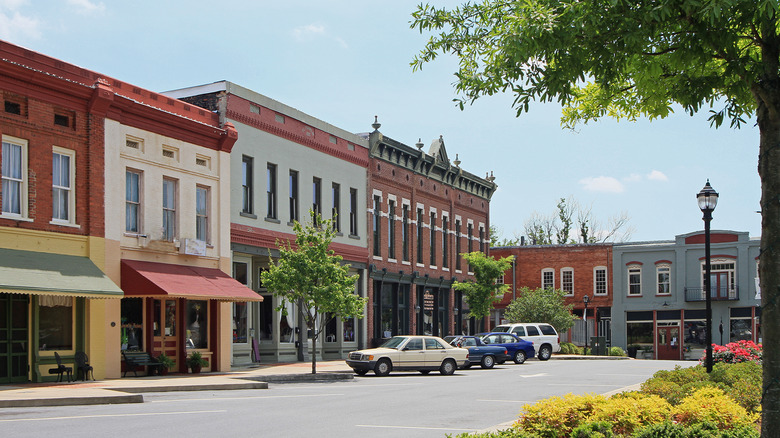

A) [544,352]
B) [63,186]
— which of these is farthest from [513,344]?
[63,186]

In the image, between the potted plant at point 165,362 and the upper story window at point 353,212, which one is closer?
the potted plant at point 165,362

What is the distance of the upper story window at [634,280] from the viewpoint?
62.4m

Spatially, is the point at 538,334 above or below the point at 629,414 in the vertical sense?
below

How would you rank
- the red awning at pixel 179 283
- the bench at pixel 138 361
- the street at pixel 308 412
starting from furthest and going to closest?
1. the bench at pixel 138 361
2. the red awning at pixel 179 283
3. the street at pixel 308 412

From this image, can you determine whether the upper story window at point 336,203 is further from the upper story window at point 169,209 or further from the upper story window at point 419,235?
the upper story window at point 169,209

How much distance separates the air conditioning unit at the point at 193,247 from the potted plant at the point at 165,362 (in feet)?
11.0

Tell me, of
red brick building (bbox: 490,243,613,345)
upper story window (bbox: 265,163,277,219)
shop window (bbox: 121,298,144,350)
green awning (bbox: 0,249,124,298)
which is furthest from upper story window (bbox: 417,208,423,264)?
green awning (bbox: 0,249,124,298)

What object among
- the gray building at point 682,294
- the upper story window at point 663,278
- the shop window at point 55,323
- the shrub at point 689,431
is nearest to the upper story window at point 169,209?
the shop window at point 55,323

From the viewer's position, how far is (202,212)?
94.9 feet

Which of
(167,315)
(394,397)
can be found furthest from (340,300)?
(394,397)

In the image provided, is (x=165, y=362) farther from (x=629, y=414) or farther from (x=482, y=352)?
(x=629, y=414)

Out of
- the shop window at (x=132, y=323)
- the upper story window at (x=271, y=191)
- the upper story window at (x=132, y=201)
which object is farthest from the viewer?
the upper story window at (x=271, y=191)

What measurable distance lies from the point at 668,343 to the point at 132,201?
150 feet

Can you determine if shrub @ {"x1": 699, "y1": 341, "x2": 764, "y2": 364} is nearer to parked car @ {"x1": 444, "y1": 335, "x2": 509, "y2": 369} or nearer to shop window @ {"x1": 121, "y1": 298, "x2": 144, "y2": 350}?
parked car @ {"x1": 444, "y1": 335, "x2": 509, "y2": 369}
